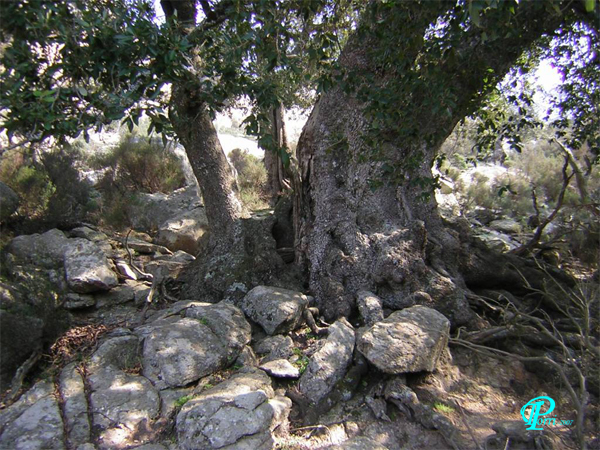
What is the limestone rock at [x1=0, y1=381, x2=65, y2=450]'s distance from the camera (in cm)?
256

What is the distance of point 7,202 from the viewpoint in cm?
585

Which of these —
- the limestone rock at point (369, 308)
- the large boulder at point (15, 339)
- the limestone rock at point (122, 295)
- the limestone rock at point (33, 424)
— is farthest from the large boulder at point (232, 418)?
the limestone rock at point (122, 295)

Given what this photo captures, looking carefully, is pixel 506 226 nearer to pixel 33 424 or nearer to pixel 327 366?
pixel 327 366

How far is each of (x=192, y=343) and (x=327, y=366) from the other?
1.17 meters

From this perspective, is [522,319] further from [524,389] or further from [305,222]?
[305,222]

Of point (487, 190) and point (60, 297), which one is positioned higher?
point (487, 190)

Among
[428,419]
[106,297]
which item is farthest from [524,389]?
[106,297]

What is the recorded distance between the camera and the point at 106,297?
180 inches

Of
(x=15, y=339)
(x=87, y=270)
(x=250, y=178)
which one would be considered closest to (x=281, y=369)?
(x=15, y=339)

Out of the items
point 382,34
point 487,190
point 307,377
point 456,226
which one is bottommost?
point 307,377

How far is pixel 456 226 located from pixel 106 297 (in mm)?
4532

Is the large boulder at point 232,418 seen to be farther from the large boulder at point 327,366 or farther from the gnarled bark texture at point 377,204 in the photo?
the gnarled bark texture at point 377,204

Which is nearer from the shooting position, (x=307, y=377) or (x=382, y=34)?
(x=382, y=34)

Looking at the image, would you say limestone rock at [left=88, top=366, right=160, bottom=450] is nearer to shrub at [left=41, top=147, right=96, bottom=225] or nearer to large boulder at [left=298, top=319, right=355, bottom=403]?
large boulder at [left=298, top=319, right=355, bottom=403]
